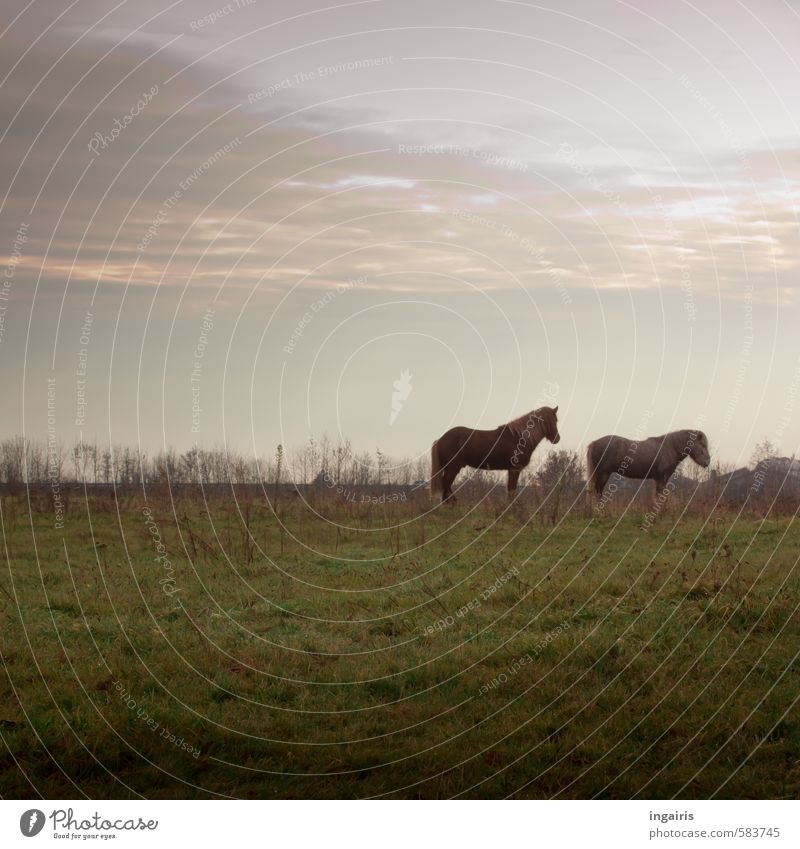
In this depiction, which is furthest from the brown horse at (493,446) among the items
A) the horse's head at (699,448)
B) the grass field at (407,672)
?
the grass field at (407,672)

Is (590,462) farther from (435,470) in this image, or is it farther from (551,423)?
(435,470)

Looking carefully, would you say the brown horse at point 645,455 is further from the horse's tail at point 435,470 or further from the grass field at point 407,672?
the grass field at point 407,672

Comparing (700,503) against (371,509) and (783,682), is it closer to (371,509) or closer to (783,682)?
(371,509)

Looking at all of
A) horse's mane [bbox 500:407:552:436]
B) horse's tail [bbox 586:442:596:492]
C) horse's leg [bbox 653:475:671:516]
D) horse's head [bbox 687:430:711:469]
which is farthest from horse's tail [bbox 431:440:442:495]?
horse's head [bbox 687:430:711:469]

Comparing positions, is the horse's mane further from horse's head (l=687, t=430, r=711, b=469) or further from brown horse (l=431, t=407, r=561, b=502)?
horse's head (l=687, t=430, r=711, b=469)

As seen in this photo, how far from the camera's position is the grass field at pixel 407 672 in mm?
8094

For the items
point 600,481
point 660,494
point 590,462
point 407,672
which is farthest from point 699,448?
point 407,672

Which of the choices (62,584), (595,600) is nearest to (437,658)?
(595,600)

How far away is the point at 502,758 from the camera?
8242 millimetres

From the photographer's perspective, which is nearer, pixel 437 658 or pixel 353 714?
pixel 353 714

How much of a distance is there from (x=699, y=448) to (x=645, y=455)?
1.32 m

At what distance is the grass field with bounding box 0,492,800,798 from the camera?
8094 millimetres

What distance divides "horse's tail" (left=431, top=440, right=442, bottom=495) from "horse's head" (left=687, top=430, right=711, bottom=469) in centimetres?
623
